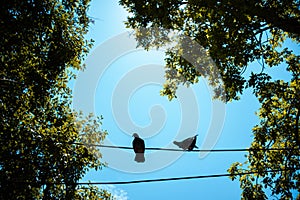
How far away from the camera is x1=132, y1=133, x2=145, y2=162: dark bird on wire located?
7.04 meters

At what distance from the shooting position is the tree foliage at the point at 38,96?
9398 mm

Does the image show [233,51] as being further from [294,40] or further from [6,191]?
[6,191]

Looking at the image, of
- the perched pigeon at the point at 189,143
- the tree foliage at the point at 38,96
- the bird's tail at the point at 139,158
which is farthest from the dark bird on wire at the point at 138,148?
the tree foliage at the point at 38,96

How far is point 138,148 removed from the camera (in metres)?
7.32

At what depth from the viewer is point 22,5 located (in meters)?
9.62

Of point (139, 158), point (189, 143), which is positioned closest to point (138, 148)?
point (139, 158)

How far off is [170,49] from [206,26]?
7.22ft

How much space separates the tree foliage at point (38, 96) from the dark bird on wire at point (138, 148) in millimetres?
3107

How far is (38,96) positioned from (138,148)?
567 cm

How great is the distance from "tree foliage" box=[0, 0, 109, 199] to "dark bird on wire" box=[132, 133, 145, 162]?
3.11m

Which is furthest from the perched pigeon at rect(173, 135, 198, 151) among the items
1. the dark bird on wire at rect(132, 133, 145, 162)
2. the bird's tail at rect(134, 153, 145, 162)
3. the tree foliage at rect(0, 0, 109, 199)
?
the tree foliage at rect(0, 0, 109, 199)

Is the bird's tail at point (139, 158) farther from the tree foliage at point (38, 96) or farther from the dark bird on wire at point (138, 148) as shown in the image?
the tree foliage at point (38, 96)

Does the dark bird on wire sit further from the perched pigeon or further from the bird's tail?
the perched pigeon

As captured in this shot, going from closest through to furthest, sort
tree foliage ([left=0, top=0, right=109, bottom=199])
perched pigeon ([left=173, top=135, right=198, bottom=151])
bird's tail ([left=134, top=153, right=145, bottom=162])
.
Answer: bird's tail ([left=134, top=153, right=145, bottom=162]) → perched pigeon ([left=173, top=135, right=198, bottom=151]) → tree foliage ([left=0, top=0, right=109, bottom=199])
